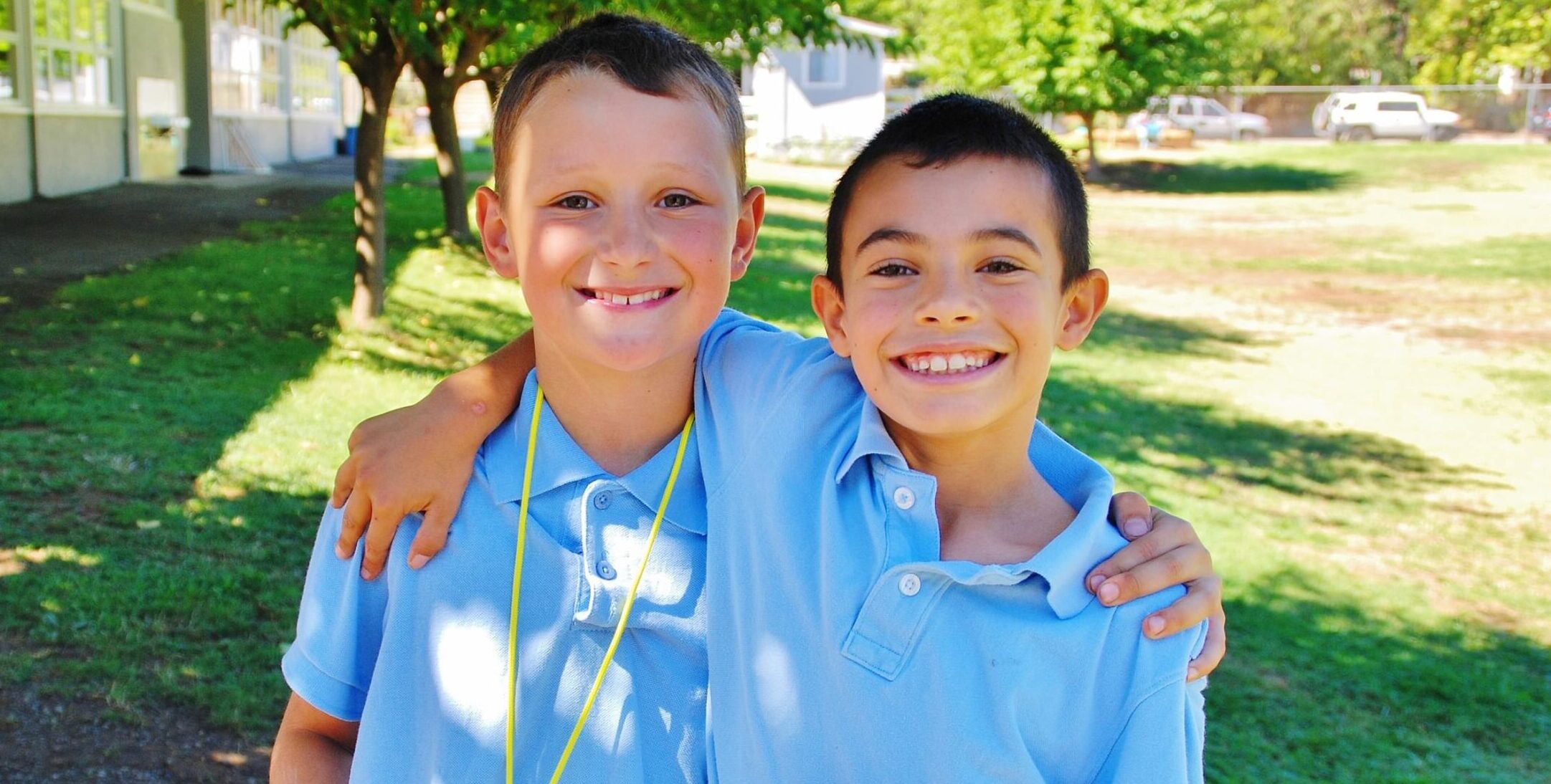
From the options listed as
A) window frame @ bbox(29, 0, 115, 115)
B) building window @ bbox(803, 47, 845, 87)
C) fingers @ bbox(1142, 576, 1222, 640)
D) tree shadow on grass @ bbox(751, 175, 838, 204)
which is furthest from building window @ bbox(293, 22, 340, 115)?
fingers @ bbox(1142, 576, 1222, 640)

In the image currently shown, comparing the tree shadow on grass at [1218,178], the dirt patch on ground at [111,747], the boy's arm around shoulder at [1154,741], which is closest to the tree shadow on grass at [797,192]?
the tree shadow on grass at [1218,178]

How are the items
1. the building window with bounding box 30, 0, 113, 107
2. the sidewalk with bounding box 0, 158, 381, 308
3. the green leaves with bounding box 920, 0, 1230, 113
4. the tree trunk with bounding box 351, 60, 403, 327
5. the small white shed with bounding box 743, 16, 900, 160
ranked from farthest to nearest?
the small white shed with bounding box 743, 16, 900, 160 < the green leaves with bounding box 920, 0, 1230, 113 < the building window with bounding box 30, 0, 113, 107 < the sidewalk with bounding box 0, 158, 381, 308 < the tree trunk with bounding box 351, 60, 403, 327

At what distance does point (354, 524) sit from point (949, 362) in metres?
0.79

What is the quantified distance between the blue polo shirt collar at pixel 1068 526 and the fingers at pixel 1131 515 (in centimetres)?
2


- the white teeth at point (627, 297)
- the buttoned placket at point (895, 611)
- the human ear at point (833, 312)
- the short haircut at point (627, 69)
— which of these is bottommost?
the buttoned placket at point (895, 611)

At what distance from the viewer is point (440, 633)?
171cm

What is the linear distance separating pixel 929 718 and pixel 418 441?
751 mm

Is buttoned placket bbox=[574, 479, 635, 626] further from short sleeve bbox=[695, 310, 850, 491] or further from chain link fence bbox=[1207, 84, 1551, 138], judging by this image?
chain link fence bbox=[1207, 84, 1551, 138]

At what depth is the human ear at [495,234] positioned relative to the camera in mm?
1869

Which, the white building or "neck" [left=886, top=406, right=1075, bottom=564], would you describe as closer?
"neck" [left=886, top=406, right=1075, bottom=564]

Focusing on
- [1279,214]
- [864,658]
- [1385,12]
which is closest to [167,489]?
[864,658]

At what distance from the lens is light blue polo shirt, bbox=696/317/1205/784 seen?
62.0 inches

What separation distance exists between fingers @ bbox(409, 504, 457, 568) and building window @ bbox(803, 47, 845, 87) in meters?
41.6

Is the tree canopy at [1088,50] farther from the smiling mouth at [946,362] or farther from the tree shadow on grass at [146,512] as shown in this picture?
the smiling mouth at [946,362]
